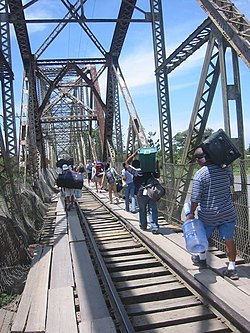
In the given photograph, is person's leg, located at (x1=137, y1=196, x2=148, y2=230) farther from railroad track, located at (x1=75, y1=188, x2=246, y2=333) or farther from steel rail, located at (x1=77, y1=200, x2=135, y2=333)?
steel rail, located at (x1=77, y1=200, x2=135, y2=333)

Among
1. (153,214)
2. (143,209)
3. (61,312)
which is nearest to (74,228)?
(143,209)

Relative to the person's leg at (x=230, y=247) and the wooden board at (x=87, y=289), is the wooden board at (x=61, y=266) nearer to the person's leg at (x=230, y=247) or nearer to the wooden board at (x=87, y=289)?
the wooden board at (x=87, y=289)

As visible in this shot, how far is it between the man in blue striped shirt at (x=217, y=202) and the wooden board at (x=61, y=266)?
6.87 ft

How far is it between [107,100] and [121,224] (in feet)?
44.3

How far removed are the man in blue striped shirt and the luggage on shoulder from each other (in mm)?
89

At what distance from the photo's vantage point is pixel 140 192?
8.68 m

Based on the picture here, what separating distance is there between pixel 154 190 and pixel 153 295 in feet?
10.4

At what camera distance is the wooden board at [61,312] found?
4.43 meters

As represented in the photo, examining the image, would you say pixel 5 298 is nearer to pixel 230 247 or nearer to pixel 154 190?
pixel 230 247

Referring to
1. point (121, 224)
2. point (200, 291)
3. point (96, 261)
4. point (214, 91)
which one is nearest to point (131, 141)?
point (121, 224)

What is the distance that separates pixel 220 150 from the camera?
570cm

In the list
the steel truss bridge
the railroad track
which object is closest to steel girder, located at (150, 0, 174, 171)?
the steel truss bridge

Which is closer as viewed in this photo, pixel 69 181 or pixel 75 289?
pixel 75 289

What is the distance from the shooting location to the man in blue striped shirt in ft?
18.4
